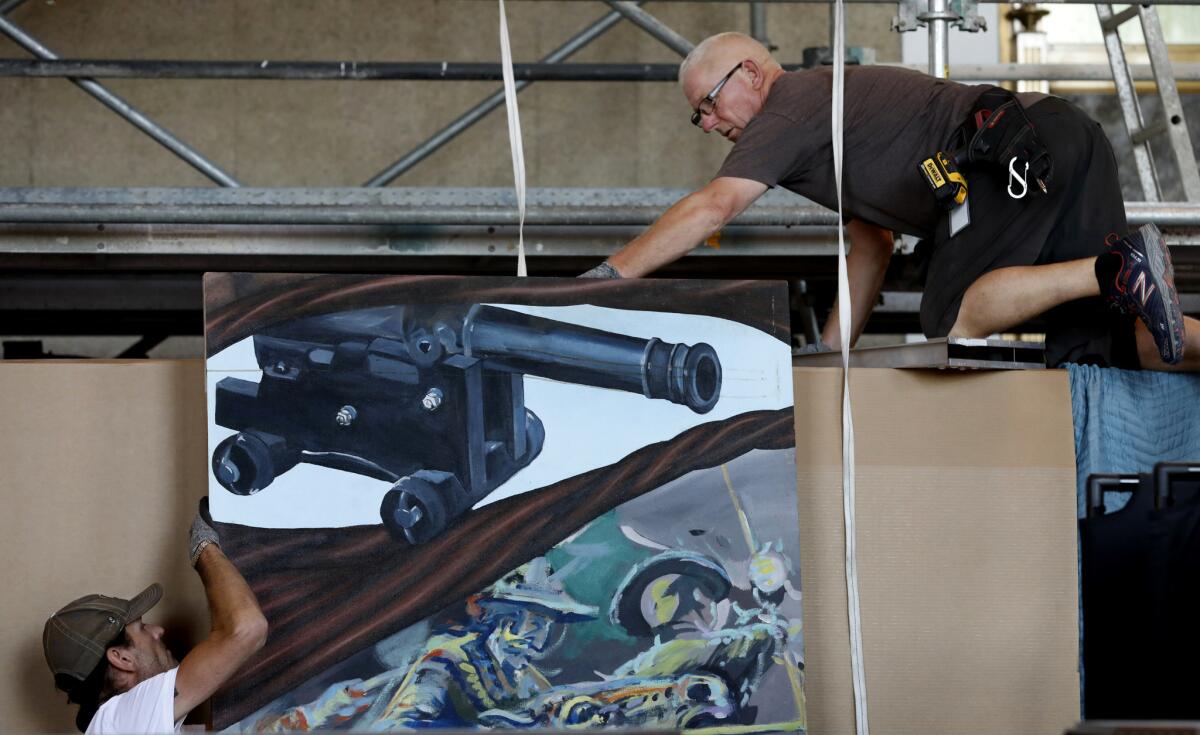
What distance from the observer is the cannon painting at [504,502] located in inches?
88.2

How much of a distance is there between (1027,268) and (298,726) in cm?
160

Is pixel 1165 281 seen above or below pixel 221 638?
above

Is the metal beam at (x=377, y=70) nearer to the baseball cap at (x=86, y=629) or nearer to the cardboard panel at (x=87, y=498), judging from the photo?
the cardboard panel at (x=87, y=498)

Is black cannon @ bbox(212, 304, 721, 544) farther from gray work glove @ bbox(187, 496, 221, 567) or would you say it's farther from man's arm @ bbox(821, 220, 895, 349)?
man's arm @ bbox(821, 220, 895, 349)

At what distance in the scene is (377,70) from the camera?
3.76m

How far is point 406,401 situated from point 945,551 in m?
1.02

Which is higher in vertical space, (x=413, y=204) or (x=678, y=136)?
(x=678, y=136)

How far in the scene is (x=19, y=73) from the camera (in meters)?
3.65

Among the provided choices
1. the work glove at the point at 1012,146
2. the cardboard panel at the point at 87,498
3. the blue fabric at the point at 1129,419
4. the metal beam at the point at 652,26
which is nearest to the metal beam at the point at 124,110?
the metal beam at the point at 652,26

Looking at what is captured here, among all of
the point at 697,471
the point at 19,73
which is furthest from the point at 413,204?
the point at 697,471

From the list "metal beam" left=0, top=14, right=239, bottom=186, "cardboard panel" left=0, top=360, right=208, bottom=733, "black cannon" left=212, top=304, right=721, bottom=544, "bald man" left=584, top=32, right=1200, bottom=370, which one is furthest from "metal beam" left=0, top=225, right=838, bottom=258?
"black cannon" left=212, top=304, right=721, bottom=544

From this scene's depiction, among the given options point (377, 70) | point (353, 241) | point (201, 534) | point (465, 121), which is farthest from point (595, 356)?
point (465, 121)

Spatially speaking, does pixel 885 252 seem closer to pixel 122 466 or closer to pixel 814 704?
pixel 814 704

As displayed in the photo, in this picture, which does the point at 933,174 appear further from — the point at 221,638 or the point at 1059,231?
the point at 221,638
